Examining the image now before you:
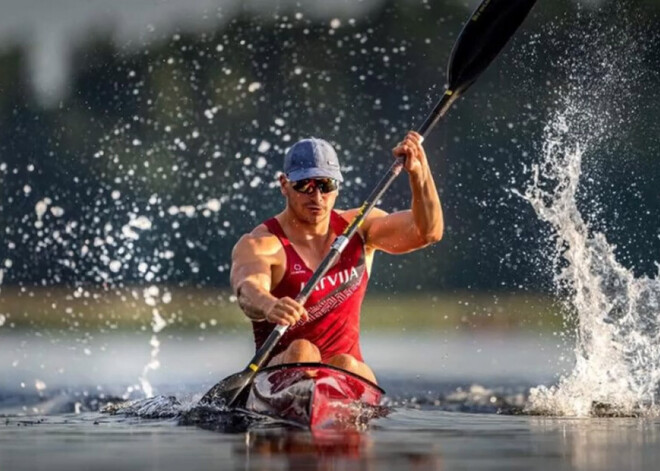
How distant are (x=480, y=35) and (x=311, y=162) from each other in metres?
2.18

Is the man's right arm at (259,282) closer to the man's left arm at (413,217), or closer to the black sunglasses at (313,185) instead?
the black sunglasses at (313,185)

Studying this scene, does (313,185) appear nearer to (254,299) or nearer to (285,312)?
(254,299)

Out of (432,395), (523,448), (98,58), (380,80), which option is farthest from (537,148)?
(523,448)

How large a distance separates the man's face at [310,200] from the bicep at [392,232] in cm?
35

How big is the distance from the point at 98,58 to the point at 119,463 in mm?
32973

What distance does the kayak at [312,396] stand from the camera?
10.9 meters

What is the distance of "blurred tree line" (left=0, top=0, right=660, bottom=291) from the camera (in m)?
32.8

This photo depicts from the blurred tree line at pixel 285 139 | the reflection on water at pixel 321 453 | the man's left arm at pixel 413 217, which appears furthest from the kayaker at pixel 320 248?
the blurred tree line at pixel 285 139

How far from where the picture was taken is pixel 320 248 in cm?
1205

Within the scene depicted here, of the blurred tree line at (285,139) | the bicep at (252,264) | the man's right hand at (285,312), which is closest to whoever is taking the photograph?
the man's right hand at (285,312)

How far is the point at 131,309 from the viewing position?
3450cm

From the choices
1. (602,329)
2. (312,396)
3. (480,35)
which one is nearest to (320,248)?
(312,396)

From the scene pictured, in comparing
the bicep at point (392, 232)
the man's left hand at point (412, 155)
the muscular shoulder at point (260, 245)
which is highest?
the man's left hand at point (412, 155)

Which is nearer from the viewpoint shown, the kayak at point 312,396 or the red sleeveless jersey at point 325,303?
the kayak at point 312,396
